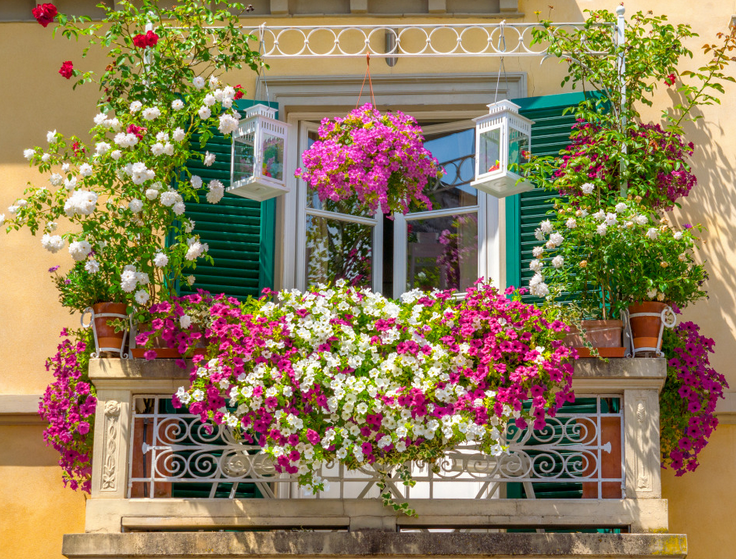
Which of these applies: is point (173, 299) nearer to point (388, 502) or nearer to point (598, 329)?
point (388, 502)

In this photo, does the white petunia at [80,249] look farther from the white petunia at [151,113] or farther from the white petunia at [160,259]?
the white petunia at [151,113]

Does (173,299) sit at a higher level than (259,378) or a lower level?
higher

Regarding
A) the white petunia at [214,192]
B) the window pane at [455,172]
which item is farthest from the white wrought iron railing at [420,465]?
the window pane at [455,172]

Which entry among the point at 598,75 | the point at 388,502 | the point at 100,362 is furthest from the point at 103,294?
the point at 598,75

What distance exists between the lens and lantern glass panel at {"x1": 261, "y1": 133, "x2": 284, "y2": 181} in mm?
5902

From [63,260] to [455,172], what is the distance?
2.67 metres

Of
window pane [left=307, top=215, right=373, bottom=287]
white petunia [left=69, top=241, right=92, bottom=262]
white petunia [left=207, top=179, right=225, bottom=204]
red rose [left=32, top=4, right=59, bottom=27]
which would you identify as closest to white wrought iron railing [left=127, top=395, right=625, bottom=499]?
white petunia [left=69, top=241, right=92, bottom=262]

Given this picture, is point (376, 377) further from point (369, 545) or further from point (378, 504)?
point (369, 545)

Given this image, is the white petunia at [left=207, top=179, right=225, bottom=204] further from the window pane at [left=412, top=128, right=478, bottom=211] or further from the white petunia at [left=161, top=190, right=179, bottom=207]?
the window pane at [left=412, top=128, right=478, bottom=211]

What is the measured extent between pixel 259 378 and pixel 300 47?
2.87 metres

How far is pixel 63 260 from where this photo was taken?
21.8 ft

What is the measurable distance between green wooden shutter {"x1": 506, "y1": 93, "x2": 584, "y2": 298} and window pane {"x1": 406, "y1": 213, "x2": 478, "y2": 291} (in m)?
0.35

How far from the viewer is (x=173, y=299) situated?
5.39 metres

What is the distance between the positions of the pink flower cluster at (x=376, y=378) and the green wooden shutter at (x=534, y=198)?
49.0 inches
